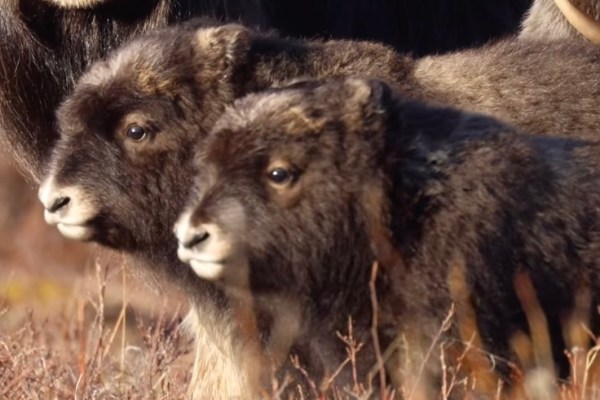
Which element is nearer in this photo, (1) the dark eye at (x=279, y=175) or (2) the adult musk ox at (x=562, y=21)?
(1) the dark eye at (x=279, y=175)

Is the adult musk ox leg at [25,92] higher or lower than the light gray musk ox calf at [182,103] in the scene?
lower

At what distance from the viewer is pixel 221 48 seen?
4.13 metres

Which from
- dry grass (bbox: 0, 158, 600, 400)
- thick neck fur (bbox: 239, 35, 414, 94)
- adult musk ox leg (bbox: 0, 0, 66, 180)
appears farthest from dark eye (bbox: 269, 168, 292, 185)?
adult musk ox leg (bbox: 0, 0, 66, 180)

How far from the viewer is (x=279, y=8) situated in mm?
5293

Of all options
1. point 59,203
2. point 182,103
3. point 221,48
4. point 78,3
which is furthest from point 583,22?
point 59,203

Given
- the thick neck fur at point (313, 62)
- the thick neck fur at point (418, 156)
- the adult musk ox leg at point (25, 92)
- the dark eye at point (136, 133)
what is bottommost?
the adult musk ox leg at point (25, 92)

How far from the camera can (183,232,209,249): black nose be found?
139 inches

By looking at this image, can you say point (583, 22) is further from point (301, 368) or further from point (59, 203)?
point (59, 203)

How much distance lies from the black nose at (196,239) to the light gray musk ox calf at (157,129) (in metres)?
0.46

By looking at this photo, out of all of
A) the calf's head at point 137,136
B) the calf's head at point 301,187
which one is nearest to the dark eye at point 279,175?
the calf's head at point 301,187

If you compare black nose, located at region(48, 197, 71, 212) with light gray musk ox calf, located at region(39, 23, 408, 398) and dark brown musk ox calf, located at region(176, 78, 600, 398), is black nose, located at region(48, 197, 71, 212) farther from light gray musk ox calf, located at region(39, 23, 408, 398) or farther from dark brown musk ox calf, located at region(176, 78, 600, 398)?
dark brown musk ox calf, located at region(176, 78, 600, 398)

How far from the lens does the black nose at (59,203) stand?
12.9 ft

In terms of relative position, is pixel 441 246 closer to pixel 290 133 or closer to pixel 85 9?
pixel 290 133

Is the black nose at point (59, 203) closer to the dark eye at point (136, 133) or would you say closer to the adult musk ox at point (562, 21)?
the dark eye at point (136, 133)
